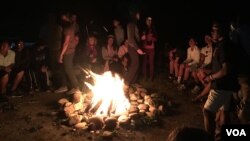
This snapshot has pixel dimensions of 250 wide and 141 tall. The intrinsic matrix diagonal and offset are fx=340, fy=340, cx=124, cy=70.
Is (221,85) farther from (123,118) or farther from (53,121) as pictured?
(53,121)

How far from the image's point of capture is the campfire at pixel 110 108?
8.27 metres

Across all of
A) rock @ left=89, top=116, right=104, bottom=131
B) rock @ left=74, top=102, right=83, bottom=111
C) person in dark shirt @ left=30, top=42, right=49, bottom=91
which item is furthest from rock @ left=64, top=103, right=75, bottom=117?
person in dark shirt @ left=30, top=42, right=49, bottom=91

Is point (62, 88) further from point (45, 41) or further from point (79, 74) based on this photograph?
point (45, 41)

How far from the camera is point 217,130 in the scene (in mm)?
7914

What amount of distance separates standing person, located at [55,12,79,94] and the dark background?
19.1 ft

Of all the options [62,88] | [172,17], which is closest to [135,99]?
[62,88]

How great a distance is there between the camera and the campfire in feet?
27.1

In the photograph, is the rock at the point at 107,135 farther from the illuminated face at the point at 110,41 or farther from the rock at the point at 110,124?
the illuminated face at the point at 110,41

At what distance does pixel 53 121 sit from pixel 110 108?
1.49 metres

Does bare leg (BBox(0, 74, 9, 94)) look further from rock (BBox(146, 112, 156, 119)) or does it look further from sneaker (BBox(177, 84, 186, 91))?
sneaker (BBox(177, 84, 186, 91))

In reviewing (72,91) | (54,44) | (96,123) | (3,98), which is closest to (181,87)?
(72,91)

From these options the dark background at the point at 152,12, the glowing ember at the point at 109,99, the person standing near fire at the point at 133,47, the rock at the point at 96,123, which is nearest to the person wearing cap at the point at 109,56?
the person standing near fire at the point at 133,47

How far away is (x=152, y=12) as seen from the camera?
67.0 feet

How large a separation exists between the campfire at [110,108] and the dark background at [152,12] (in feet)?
24.5
